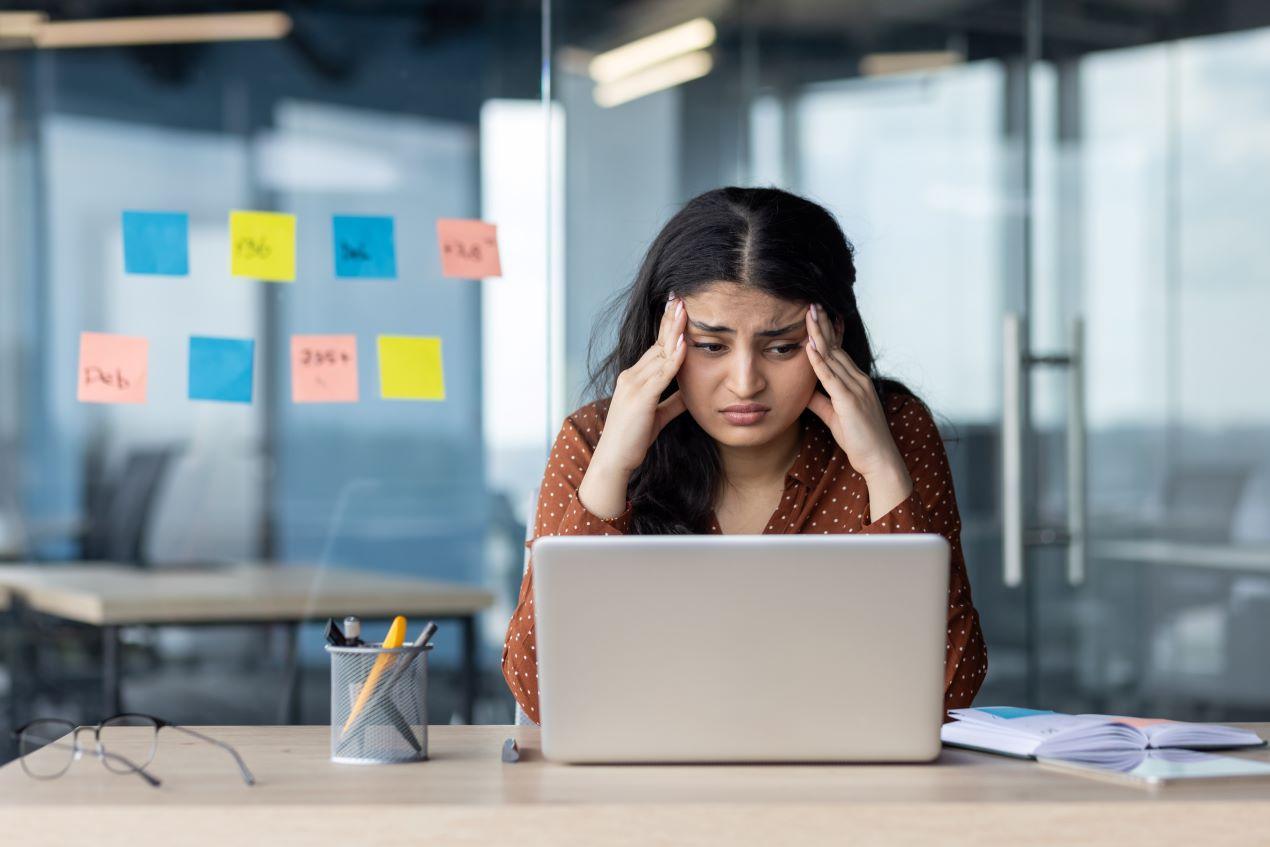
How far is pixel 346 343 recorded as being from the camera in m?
3.02

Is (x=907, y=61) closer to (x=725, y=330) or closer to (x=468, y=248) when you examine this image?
(x=468, y=248)

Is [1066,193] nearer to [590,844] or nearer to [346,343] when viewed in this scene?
[346,343]

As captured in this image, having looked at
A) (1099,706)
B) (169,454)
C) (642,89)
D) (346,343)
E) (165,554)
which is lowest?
(1099,706)

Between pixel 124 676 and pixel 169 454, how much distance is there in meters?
0.46

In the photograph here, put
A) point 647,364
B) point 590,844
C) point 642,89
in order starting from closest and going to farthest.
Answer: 1. point 590,844
2. point 647,364
3. point 642,89

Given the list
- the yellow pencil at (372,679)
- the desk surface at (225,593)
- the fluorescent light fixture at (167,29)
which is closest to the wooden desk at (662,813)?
the yellow pencil at (372,679)

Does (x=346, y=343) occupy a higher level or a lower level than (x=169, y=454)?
higher

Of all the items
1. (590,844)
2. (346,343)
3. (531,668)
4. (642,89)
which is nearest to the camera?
(590,844)

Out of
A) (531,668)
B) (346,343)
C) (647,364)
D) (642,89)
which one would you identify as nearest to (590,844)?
(531,668)

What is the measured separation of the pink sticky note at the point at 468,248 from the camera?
10.1 ft

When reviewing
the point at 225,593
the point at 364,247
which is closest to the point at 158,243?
the point at 364,247

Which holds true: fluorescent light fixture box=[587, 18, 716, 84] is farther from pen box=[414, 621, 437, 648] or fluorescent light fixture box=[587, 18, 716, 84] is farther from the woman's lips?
pen box=[414, 621, 437, 648]

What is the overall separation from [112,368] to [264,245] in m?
0.39

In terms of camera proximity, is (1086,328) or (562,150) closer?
(562,150)
